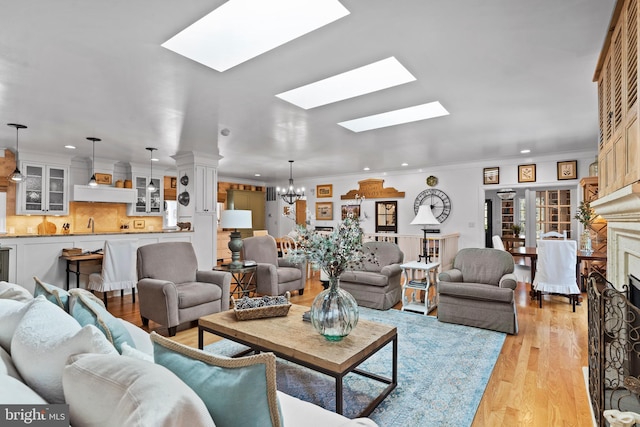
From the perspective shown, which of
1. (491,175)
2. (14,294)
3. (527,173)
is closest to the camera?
(14,294)

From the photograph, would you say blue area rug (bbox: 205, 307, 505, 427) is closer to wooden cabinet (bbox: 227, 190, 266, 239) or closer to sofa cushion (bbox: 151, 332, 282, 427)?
sofa cushion (bbox: 151, 332, 282, 427)

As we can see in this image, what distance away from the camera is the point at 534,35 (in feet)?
6.95

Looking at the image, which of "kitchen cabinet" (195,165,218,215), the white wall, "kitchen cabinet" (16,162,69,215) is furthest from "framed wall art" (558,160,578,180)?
"kitchen cabinet" (16,162,69,215)

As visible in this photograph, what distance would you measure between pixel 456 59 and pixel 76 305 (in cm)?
274

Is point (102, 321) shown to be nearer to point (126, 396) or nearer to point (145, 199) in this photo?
point (126, 396)

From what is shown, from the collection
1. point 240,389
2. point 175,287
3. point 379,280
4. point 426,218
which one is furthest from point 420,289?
point 240,389

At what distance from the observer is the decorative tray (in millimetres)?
2533

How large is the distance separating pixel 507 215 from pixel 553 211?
7.35 feet

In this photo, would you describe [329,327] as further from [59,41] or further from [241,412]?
[59,41]

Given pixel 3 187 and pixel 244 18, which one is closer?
pixel 244 18

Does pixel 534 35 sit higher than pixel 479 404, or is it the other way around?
pixel 534 35

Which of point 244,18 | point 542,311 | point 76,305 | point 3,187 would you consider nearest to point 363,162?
point 542,311

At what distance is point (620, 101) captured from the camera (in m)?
1.91

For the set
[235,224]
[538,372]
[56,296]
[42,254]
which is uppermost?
[235,224]
